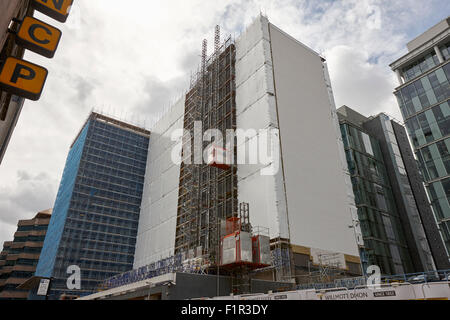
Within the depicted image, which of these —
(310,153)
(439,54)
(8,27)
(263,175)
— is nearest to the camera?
(8,27)

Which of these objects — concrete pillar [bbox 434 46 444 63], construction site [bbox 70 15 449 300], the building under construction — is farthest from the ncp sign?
concrete pillar [bbox 434 46 444 63]

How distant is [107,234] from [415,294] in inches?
2077

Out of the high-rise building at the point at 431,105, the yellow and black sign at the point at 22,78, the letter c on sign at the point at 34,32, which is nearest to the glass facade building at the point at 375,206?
the high-rise building at the point at 431,105

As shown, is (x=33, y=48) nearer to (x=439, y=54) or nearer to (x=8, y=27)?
(x=8, y=27)

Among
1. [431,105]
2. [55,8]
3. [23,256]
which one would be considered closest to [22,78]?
[55,8]

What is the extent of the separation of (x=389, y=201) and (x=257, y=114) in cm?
2968

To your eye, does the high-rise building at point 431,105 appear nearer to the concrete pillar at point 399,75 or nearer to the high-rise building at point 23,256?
the concrete pillar at point 399,75

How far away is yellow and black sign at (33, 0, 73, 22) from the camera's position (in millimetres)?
12039

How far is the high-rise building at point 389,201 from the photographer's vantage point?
149 ft

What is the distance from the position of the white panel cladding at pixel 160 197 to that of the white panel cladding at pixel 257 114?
16623mm

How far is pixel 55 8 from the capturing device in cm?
1213

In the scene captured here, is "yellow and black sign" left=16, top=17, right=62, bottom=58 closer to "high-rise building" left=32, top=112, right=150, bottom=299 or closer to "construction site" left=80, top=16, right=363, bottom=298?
"construction site" left=80, top=16, right=363, bottom=298
